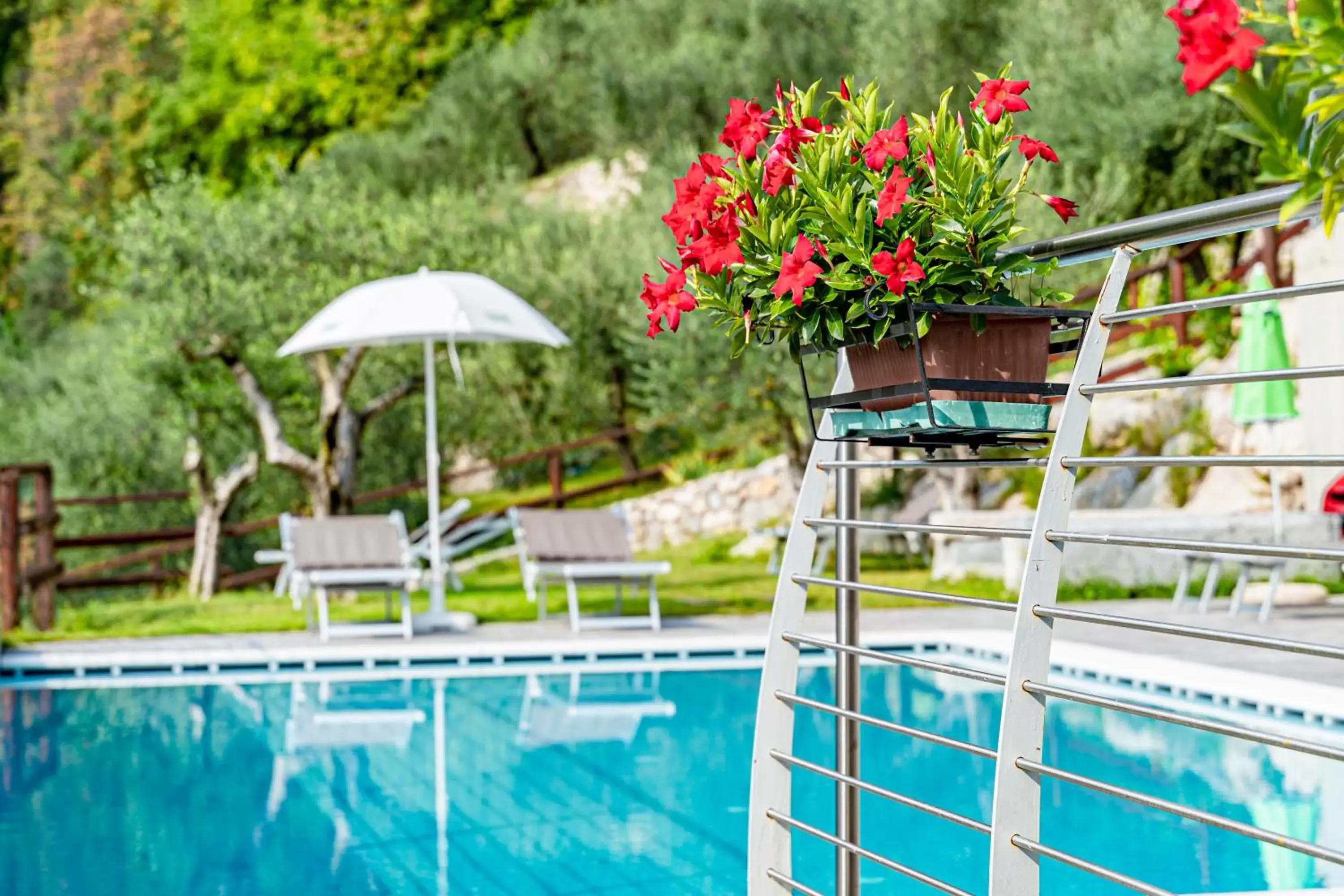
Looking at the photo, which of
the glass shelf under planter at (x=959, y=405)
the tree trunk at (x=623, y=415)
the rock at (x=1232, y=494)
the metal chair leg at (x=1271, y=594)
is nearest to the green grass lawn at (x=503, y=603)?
the rock at (x=1232, y=494)

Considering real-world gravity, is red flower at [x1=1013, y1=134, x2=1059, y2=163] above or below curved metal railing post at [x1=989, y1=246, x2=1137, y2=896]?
above

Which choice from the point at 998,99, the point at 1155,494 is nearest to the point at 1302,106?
the point at 998,99

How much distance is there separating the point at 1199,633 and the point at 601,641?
8.41m

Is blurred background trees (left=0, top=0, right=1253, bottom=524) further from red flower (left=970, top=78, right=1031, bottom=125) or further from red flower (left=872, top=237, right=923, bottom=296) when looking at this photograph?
red flower (left=872, top=237, right=923, bottom=296)

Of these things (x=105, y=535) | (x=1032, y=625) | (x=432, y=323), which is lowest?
(x=105, y=535)

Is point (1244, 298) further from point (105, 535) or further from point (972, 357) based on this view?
point (105, 535)

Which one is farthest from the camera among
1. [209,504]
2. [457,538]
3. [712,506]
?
[712,506]

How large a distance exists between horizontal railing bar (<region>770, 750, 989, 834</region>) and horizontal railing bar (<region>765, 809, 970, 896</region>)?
0.09m

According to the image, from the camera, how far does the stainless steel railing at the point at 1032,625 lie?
5.48 ft

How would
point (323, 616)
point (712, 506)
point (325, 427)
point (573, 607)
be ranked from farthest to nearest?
point (712, 506) < point (325, 427) < point (573, 607) < point (323, 616)

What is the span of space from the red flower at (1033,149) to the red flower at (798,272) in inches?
12.9

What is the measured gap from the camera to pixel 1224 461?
5.68 feet

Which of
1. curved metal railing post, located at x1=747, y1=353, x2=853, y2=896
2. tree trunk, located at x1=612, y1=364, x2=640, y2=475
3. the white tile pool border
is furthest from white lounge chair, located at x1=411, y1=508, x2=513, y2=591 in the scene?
curved metal railing post, located at x1=747, y1=353, x2=853, y2=896

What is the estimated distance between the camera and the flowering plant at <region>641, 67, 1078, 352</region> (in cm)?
207
